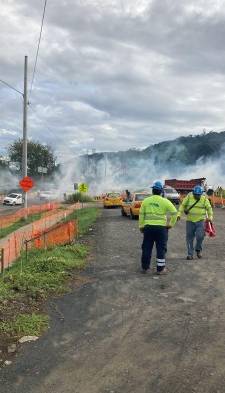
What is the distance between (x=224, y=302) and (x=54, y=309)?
2585 millimetres

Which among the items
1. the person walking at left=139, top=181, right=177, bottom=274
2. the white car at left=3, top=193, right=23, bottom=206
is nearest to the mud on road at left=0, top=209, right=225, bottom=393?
the person walking at left=139, top=181, right=177, bottom=274

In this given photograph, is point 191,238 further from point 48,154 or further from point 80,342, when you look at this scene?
point 48,154

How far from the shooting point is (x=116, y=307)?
25.9ft

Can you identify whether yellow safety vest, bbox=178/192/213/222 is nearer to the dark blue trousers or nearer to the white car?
the dark blue trousers

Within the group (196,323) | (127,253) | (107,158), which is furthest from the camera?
(107,158)

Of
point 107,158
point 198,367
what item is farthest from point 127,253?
point 107,158

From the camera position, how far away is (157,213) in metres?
10.6

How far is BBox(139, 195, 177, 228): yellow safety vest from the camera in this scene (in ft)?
34.8

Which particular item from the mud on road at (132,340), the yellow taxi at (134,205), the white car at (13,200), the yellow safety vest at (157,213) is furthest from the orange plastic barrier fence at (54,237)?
the white car at (13,200)

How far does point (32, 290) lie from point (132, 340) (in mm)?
2857

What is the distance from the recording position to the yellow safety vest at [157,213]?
10617 millimetres

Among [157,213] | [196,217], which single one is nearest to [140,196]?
Result: [196,217]

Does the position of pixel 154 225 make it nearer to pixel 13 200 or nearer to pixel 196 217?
pixel 196 217

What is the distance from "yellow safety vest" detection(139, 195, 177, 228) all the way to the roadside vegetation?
1.79 m
